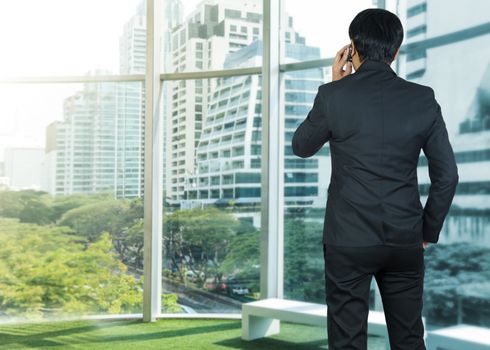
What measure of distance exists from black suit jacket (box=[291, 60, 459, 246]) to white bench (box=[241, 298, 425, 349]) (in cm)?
191

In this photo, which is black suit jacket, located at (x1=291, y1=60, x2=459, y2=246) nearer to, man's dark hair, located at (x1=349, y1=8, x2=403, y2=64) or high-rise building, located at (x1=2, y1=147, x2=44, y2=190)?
man's dark hair, located at (x1=349, y1=8, x2=403, y2=64)

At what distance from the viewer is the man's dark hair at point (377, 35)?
1657 millimetres

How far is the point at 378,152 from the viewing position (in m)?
1.58

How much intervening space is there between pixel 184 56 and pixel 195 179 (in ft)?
3.25

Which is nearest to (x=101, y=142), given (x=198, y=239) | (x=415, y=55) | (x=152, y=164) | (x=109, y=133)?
(x=109, y=133)

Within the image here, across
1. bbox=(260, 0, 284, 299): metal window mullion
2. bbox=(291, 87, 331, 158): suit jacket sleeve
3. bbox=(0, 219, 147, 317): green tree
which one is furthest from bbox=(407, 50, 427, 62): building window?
bbox=(0, 219, 147, 317): green tree

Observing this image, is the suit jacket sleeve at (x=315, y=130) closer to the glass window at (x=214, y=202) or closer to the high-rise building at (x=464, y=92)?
the high-rise building at (x=464, y=92)

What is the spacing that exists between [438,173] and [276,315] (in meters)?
2.43

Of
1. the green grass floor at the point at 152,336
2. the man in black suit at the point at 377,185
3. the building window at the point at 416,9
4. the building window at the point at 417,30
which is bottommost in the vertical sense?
the green grass floor at the point at 152,336

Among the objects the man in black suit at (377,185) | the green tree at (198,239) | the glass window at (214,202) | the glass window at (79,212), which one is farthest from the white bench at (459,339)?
the glass window at (79,212)

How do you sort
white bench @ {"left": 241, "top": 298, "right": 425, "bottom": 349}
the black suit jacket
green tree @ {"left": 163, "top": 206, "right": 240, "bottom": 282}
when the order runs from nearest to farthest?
the black suit jacket
white bench @ {"left": 241, "top": 298, "right": 425, "bottom": 349}
green tree @ {"left": 163, "top": 206, "right": 240, "bottom": 282}

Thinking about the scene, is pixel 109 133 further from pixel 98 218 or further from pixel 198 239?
pixel 198 239

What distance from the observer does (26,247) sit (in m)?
5.00

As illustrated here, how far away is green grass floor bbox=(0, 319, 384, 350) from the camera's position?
3922 mm
